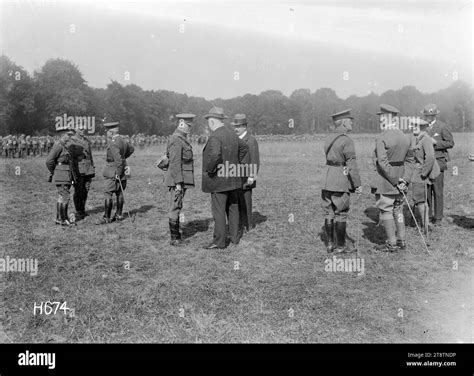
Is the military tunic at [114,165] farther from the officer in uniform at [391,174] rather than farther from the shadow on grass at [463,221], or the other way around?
the shadow on grass at [463,221]

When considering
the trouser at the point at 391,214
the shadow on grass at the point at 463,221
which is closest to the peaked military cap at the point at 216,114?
the trouser at the point at 391,214

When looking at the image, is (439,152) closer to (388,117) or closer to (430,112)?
(430,112)

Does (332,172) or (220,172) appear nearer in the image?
(332,172)

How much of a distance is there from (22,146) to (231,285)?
30.0 meters

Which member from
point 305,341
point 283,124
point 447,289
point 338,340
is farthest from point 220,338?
point 283,124

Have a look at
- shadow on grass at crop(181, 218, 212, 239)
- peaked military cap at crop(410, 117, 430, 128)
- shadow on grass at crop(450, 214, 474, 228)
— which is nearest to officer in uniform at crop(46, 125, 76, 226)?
shadow on grass at crop(181, 218, 212, 239)

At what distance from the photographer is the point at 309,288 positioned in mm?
5859

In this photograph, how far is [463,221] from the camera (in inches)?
381

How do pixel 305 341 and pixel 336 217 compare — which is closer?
pixel 305 341

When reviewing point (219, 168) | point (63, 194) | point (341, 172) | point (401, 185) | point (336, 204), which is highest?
point (219, 168)

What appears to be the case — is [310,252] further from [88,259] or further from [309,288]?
[88,259]

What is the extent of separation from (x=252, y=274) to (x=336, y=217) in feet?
6.33

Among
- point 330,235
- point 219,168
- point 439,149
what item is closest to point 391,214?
point 330,235

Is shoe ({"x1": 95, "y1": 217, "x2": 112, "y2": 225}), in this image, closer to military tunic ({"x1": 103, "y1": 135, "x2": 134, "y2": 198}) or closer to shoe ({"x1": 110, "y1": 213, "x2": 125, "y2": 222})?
shoe ({"x1": 110, "y1": 213, "x2": 125, "y2": 222})
